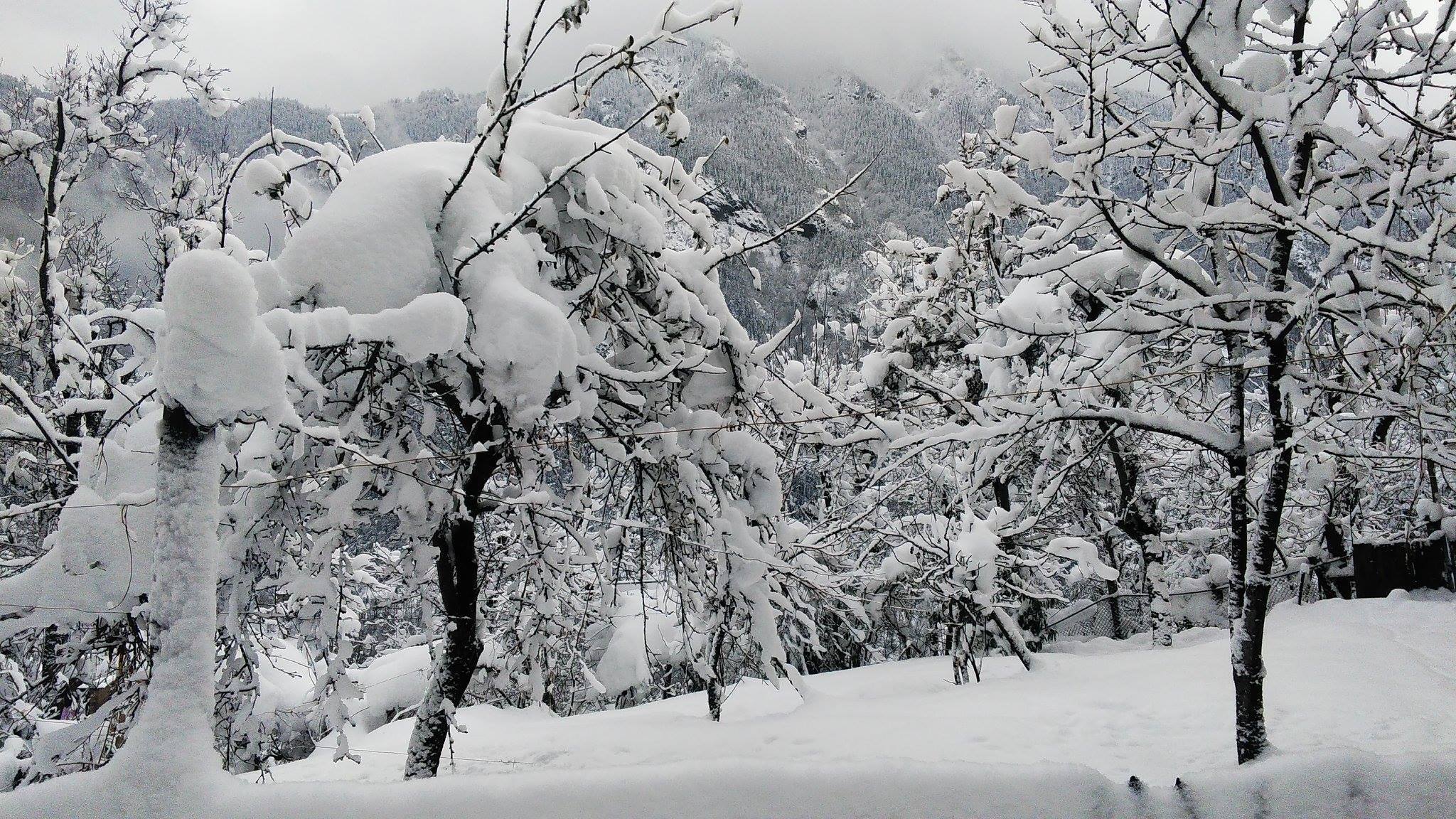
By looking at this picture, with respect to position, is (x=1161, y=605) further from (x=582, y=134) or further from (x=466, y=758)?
(x=582, y=134)

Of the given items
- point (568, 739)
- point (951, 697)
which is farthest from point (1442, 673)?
point (568, 739)

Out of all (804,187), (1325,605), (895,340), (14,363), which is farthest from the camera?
(804,187)

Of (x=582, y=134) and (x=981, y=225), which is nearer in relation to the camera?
(x=582, y=134)

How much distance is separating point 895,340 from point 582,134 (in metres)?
9.44

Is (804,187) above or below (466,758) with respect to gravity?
above

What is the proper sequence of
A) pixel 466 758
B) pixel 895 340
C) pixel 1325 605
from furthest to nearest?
pixel 895 340, pixel 1325 605, pixel 466 758

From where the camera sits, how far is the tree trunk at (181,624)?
65.7 inches

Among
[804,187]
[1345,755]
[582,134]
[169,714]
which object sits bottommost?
[1345,755]

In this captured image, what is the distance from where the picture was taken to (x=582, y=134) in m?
3.62

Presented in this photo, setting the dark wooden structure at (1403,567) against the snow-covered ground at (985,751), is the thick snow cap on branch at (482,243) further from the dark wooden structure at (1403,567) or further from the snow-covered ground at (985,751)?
the dark wooden structure at (1403,567)

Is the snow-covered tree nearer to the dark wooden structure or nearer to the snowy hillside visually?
the snowy hillside

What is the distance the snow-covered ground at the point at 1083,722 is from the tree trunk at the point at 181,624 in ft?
7.26

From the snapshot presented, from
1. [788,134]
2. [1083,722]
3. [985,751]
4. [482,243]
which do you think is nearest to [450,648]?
[482,243]

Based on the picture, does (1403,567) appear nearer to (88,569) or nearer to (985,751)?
(985,751)
